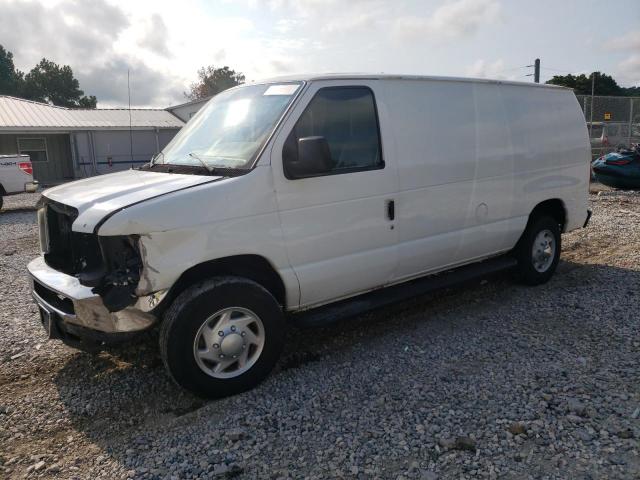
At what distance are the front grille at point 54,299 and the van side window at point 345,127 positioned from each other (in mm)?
1898

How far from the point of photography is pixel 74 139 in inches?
1021

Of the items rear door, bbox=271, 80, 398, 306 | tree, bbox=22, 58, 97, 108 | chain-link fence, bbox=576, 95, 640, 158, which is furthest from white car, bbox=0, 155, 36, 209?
tree, bbox=22, 58, 97, 108

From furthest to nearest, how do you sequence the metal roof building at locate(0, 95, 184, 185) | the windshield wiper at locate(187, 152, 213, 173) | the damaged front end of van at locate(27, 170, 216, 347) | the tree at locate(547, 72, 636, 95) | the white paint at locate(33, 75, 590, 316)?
the tree at locate(547, 72, 636, 95) → the metal roof building at locate(0, 95, 184, 185) → the windshield wiper at locate(187, 152, 213, 173) → the white paint at locate(33, 75, 590, 316) → the damaged front end of van at locate(27, 170, 216, 347)

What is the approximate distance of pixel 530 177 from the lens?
5555mm

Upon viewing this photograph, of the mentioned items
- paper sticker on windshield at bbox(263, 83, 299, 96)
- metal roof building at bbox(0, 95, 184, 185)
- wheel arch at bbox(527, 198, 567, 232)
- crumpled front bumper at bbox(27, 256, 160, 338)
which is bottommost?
crumpled front bumper at bbox(27, 256, 160, 338)

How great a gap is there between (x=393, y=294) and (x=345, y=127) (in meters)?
1.50

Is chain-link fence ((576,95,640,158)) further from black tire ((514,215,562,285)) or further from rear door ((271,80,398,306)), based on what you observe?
rear door ((271,80,398,306))

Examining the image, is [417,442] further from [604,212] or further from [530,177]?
[604,212]

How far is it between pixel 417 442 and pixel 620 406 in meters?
1.43

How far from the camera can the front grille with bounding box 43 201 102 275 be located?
3.36 meters

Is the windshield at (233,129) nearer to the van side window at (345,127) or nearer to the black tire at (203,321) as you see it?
the van side window at (345,127)

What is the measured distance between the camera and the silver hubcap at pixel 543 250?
5.91 meters

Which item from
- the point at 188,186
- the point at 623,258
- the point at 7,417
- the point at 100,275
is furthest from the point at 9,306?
the point at 623,258

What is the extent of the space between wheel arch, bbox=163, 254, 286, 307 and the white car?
12546 mm
